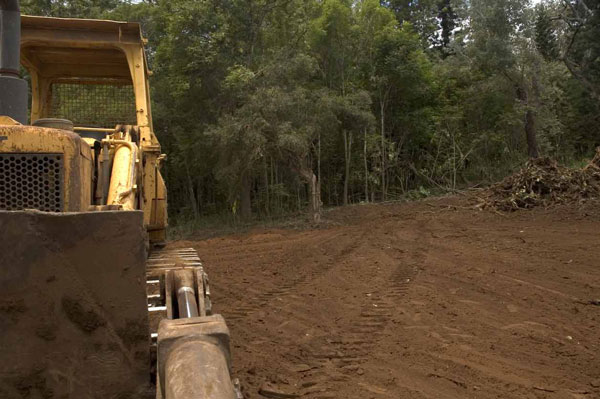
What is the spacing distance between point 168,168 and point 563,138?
1933 cm

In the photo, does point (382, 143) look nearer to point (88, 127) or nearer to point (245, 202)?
point (245, 202)

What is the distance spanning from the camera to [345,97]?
19.6m

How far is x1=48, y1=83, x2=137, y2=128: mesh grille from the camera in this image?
5270 millimetres

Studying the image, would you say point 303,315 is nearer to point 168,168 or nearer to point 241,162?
point 241,162

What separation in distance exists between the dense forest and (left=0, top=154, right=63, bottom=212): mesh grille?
13099mm

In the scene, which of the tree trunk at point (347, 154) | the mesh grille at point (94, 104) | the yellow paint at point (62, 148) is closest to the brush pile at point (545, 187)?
the tree trunk at point (347, 154)

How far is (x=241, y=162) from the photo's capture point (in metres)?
17.2

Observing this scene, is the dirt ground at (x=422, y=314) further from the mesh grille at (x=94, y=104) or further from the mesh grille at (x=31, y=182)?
the mesh grille at (x=94, y=104)

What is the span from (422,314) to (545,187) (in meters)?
10.3

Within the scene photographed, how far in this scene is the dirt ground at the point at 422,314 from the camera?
3.91 metres

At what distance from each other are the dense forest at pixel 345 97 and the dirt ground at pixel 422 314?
7.03 m

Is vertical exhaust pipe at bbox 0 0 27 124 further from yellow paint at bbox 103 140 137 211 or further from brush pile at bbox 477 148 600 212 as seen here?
brush pile at bbox 477 148 600 212

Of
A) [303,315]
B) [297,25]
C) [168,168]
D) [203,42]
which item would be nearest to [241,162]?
[203,42]

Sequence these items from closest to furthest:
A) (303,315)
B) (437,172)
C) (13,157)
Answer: (13,157), (303,315), (437,172)
